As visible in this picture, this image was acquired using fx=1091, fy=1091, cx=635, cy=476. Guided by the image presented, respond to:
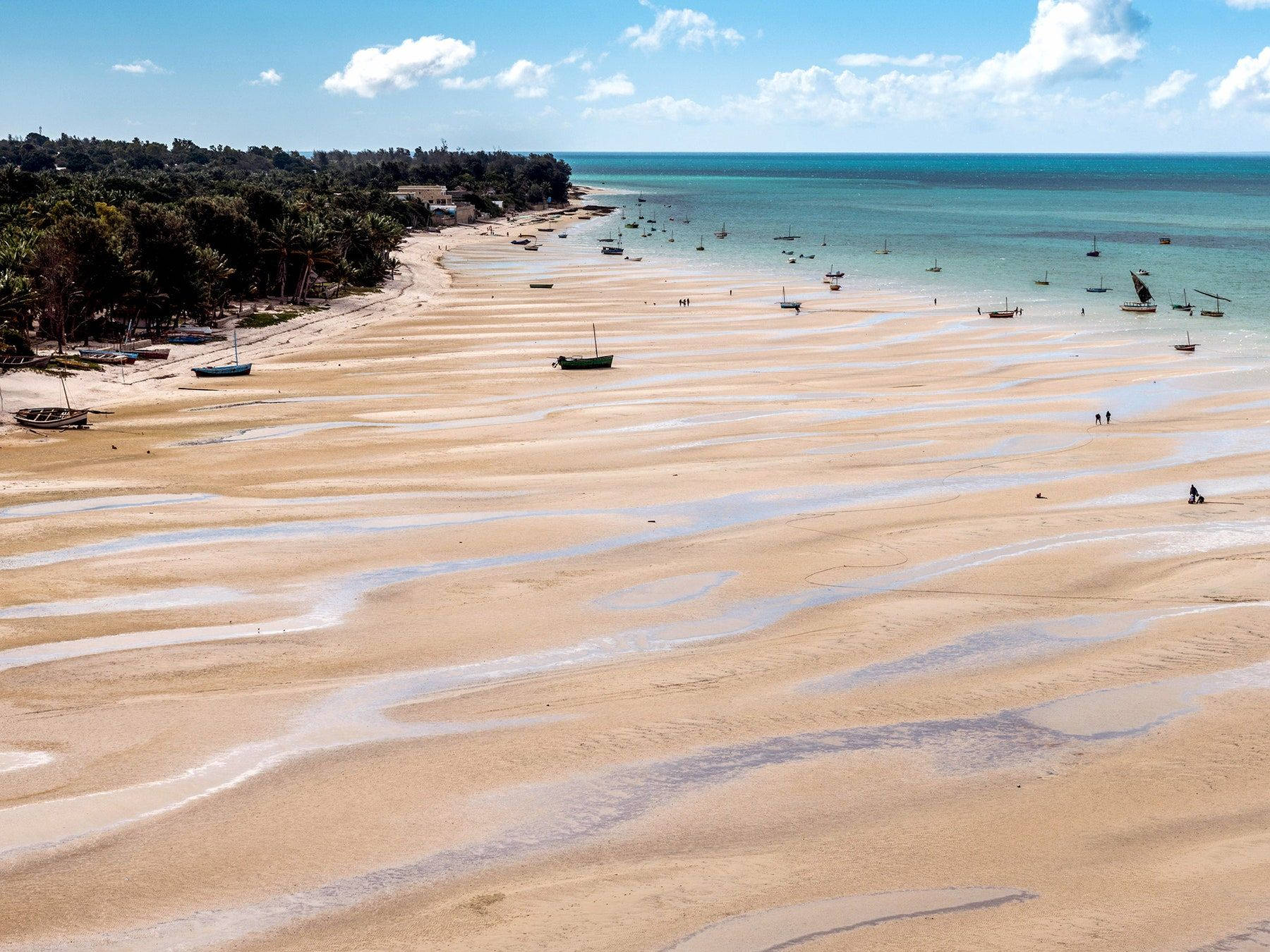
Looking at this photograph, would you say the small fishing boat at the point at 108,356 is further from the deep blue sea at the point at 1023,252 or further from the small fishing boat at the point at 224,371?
the deep blue sea at the point at 1023,252

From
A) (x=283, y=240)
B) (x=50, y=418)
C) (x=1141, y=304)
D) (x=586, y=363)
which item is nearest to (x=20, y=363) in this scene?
(x=50, y=418)

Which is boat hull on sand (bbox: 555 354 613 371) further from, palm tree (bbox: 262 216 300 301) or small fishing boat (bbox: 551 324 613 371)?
palm tree (bbox: 262 216 300 301)

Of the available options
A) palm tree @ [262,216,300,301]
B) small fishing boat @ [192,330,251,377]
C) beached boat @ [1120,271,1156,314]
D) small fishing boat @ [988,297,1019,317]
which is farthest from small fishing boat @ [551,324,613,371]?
beached boat @ [1120,271,1156,314]

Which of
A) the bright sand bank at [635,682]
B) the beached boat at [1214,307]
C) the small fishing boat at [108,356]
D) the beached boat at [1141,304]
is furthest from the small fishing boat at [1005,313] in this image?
the small fishing boat at [108,356]

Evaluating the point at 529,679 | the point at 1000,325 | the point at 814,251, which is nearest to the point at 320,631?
the point at 529,679

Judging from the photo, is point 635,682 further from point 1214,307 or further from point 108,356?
point 1214,307
